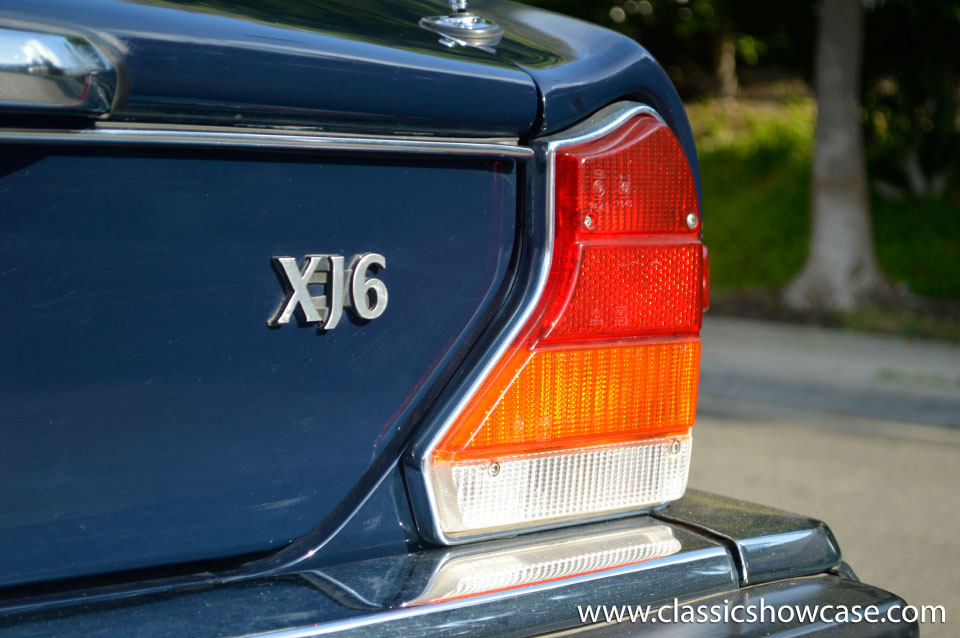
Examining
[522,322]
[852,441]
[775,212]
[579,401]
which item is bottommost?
[852,441]

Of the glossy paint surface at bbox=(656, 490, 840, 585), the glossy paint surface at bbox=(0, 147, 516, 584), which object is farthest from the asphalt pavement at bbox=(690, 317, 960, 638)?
the glossy paint surface at bbox=(0, 147, 516, 584)

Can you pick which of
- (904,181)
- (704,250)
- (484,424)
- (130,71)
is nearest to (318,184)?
(130,71)

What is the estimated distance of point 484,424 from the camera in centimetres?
150

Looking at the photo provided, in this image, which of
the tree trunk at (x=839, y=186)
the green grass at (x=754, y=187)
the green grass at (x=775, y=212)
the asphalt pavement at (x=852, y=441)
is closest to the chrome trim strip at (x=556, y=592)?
the asphalt pavement at (x=852, y=441)

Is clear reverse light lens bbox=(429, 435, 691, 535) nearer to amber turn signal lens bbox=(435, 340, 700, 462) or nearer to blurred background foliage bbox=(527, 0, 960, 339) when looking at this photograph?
amber turn signal lens bbox=(435, 340, 700, 462)

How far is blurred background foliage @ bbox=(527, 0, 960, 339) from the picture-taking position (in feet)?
35.9

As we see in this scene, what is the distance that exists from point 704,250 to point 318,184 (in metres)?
0.65

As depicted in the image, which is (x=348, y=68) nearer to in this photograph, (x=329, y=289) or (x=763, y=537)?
(x=329, y=289)

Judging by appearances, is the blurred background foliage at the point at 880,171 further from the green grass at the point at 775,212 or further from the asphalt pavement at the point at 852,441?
the asphalt pavement at the point at 852,441

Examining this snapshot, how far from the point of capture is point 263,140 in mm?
1300

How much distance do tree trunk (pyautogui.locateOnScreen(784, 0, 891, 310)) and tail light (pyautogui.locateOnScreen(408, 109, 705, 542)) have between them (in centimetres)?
903

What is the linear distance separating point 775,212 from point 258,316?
486 inches

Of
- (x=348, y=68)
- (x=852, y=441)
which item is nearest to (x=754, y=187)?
(x=852, y=441)

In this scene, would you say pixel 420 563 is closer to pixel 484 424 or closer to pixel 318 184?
pixel 484 424
